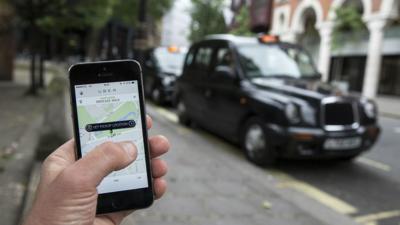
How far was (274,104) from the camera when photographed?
4930 millimetres

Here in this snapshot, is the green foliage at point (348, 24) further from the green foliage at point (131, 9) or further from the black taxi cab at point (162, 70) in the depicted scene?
the green foliage at point (131, 9)

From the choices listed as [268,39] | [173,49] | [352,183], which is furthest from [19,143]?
[173,49]

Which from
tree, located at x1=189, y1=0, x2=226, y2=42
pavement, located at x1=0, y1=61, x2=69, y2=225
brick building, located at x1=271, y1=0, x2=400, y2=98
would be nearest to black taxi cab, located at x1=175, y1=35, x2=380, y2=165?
pavement, located at x1=0, y1=61, x2=69, y2=225

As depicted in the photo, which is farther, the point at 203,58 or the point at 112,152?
the point at 203,58

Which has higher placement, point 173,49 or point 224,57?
point 224,57

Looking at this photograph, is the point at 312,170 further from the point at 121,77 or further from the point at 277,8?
the point at 277,8

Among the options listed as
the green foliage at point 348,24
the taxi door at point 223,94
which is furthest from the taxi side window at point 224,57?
the green foliage at point 348,24

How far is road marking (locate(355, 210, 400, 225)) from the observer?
378 centimetres

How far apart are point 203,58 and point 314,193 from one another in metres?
3.37

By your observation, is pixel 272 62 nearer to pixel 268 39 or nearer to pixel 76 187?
pixel 268 39

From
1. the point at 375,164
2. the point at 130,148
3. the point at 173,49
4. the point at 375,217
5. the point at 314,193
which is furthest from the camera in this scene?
the point at 173,49

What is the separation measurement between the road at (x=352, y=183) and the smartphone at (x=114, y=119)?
9.01ft

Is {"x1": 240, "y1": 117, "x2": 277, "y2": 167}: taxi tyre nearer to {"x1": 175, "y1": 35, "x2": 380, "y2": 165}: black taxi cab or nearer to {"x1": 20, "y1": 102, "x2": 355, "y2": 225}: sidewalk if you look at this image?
{"x1": 175, "y1": 35, "x2": 380, "y2": 165}: black taxi cab

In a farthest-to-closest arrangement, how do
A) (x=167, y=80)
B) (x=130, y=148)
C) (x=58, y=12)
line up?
(x=58, y=12)
(x=167, y=80)
(x=130, y=148)
